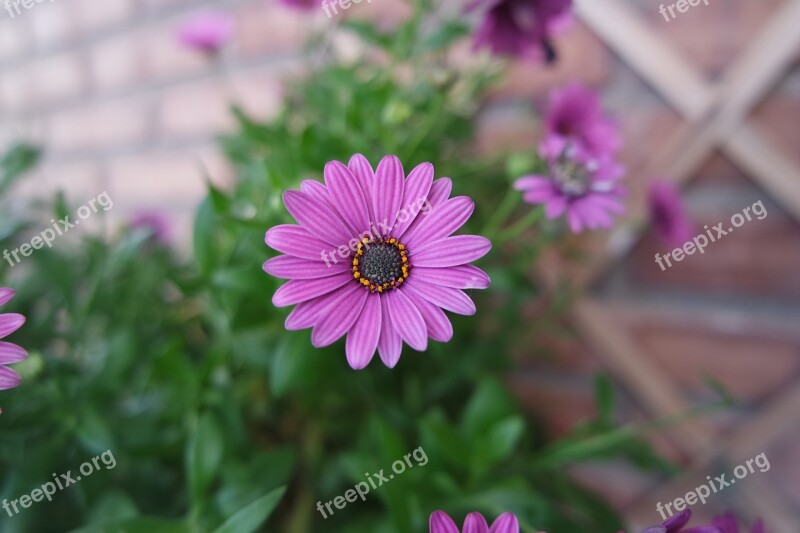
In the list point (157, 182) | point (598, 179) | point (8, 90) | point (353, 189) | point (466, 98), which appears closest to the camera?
point (353, 189)

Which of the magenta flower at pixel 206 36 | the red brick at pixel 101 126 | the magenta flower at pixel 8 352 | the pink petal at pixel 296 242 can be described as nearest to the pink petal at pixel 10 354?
the magenta flower at pixel 8 352

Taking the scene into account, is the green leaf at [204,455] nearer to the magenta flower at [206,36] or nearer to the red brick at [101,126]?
the magenta flower at [206,36]

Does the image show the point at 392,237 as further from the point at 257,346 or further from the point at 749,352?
the point at 749,352

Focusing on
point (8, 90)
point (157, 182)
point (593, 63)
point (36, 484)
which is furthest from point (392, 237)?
point (8, 90)

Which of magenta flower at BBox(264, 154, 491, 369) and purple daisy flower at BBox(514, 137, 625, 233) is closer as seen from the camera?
magenta flower at BBox(264, 154, 491, 369)

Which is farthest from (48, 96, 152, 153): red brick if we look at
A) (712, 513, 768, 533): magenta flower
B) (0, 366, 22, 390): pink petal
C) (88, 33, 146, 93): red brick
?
(712, 513, 768, 533): magenta flower

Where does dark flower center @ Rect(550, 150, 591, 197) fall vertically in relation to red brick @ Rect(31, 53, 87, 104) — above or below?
below

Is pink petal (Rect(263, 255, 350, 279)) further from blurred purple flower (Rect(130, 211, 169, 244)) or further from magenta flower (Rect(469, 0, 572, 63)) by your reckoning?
blurred purple flower (Rect(130, 211, 169, 244))
